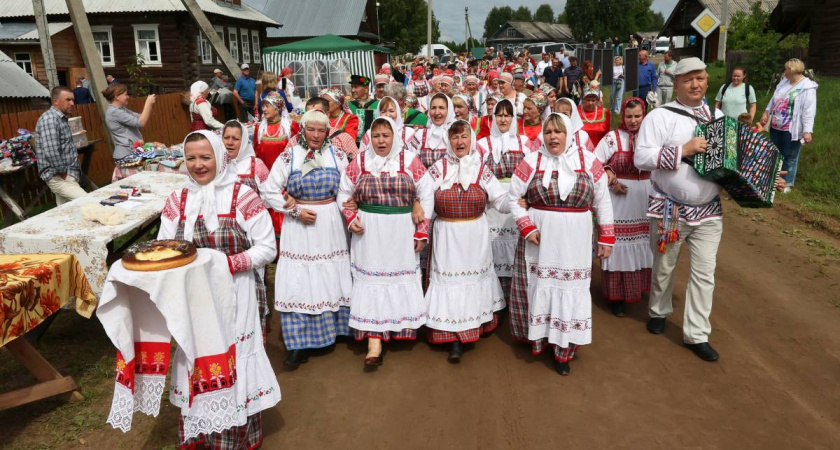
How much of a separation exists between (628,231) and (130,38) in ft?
77.1

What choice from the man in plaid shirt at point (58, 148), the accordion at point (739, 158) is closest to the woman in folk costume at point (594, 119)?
the accordion at point (739, 158)

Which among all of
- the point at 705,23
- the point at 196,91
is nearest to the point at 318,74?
the point at 196,91

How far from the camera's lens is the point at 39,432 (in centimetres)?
420

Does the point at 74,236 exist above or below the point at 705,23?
below

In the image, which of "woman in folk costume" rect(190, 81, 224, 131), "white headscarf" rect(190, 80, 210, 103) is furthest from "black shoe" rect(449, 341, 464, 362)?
"white headscarf" rect(190, 80, 210, 103)

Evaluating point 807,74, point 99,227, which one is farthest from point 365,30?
point 99,227

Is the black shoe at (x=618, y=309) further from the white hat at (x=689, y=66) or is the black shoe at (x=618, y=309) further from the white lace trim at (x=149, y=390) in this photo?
the white lace trim at (x=149, y=390)

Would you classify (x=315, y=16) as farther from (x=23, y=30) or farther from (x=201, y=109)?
(x=201, y=109)

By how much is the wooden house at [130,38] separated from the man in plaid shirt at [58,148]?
1751 centimetres

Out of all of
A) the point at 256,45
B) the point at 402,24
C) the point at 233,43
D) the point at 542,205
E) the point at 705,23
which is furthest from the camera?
the point at 402,24

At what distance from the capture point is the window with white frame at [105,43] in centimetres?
2442

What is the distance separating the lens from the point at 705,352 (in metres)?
5.00

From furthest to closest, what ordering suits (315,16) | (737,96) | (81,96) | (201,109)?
(315,16) < (81,96) < (737,96) < (201,109)

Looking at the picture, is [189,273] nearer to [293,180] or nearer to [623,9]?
[293,180]
